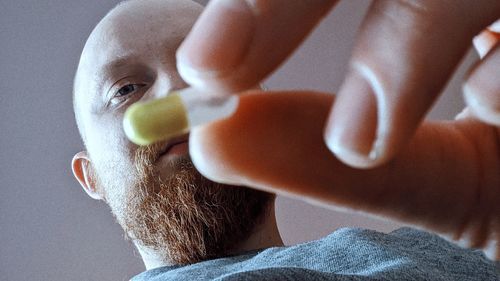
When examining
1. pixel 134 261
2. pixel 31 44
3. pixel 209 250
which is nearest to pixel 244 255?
pixel 209 250

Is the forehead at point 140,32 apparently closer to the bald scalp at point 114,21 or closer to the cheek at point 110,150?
the bald scalp at point 114,21

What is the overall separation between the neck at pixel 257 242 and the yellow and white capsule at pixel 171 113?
0.60 metres

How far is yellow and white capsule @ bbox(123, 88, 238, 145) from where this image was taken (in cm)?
25

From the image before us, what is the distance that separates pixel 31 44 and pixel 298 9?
44.2 inches

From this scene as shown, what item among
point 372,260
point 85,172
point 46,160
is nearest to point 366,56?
point 372,260

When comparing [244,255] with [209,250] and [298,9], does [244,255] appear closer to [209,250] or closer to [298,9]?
[209,250]

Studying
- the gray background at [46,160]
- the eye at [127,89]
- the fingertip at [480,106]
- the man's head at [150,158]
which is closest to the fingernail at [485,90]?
the fingertip at [480,106]

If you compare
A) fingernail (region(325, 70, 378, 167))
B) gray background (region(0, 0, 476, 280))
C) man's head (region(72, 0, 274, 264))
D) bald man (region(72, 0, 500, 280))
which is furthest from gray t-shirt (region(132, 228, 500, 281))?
gray background (region(0, 0, 476, 280))

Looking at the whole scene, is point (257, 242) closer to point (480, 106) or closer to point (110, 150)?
point (110, 150)

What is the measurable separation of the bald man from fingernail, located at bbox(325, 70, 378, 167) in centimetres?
40

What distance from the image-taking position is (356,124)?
237 mm

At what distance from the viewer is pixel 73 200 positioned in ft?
4.27

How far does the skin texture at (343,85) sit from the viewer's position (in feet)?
0.78

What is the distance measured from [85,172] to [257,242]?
0.37 metres
